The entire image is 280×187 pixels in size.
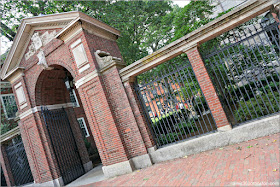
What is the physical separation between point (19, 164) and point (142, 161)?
7.90 m

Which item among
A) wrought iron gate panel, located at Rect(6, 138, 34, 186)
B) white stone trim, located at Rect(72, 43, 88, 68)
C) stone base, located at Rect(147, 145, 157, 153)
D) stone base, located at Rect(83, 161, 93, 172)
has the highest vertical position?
white stone trim, located at Rect(72, 43, 88, 68)

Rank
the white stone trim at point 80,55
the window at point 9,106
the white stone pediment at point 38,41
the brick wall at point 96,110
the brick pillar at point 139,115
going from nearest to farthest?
the brick pillar at point 139,115, the brick wall at point 96,110, the white stone trim at point 80,55, the white stone pediment at point 38,41, the window at point 9,106

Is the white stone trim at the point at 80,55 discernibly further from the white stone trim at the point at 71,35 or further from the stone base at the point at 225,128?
the stone base at the point at 225,128

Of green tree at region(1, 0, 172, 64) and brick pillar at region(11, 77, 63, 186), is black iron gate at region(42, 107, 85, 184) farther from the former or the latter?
green tree at region(1, 0, 172, 64)

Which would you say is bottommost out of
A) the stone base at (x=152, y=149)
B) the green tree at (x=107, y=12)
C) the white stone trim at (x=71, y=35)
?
the stone base at (x=152, y=149)

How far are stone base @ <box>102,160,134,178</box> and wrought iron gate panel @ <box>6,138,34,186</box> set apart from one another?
230 inches

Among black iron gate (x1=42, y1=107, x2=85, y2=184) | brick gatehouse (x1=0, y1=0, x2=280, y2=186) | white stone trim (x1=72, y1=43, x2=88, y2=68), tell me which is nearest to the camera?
brick gatehouse (x1=0, y1=0, x2=280, y2=186)

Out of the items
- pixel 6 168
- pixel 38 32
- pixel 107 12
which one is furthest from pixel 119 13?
pixel 6 168

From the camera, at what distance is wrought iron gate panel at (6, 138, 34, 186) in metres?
9.59

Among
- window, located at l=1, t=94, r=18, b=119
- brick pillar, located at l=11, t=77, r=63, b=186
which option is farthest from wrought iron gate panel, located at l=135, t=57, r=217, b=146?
window, located at l=1, t=94, r=18, b=119

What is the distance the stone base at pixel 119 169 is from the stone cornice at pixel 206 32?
9.67ft

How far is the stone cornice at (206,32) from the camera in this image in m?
4.47

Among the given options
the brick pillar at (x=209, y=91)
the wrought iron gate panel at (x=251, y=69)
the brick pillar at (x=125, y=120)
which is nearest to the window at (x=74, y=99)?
the brick pillar at (x=125, y=120)

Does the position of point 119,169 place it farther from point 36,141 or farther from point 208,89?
point 36,141
